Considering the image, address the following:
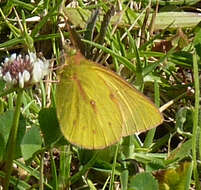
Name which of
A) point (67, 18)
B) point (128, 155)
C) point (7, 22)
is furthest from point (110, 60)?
point (128, 155)

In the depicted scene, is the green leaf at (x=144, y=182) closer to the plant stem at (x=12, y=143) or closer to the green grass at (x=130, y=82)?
the green grass at (x=130, y=82)

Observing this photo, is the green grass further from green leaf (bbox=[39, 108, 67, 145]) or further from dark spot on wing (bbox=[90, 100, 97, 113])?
dark spot on wing (bbox=[90, 100, 97, 113])

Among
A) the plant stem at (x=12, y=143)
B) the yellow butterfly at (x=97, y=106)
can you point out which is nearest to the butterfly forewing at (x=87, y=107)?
the yellow butterfly at (x=97, y=106)

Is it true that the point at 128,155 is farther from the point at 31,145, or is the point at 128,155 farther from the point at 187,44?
the point at 187,44

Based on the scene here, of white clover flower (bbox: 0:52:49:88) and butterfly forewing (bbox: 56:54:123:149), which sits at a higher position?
white clover flower (bbox: 0:52:49:88)

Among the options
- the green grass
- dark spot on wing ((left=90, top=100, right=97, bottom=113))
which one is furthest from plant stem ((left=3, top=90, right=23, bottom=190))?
dark spot on wing ((left=90, top=100, right=97, bottom=113))

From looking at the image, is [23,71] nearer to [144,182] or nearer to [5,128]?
[5,128]
